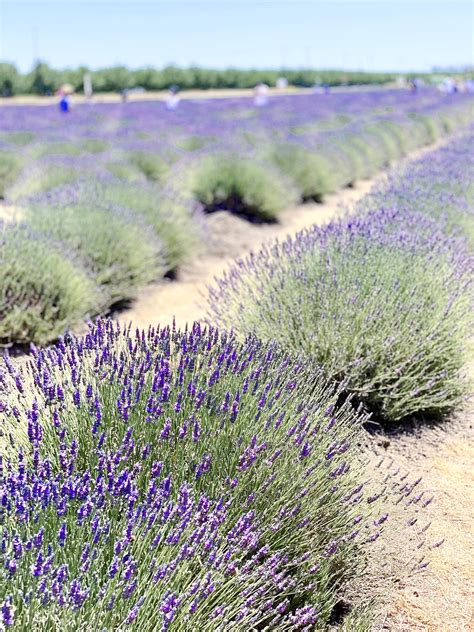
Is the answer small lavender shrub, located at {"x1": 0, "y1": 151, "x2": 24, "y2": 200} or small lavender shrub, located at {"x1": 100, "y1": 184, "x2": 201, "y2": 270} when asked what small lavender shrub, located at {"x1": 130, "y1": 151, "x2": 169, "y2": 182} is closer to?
small lavender shrub, located at {"x1": 0, "y1": 151, "x2": 24, "y2": 200}

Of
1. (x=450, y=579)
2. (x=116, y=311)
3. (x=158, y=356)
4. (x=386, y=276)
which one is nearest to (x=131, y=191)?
(x=116, y=311)

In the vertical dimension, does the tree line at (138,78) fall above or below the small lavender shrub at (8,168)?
above

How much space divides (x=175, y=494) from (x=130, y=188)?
5.86 m

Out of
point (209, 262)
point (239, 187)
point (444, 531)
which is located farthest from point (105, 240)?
point (444, 531)

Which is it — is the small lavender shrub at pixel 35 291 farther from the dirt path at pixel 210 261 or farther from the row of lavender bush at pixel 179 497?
the row of lavender bush at pixel 179 497

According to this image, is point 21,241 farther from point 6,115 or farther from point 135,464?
point 6,115

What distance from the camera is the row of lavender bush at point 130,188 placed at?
16.2 feet

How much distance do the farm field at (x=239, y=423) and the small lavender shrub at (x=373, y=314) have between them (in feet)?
0.06

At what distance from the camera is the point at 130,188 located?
7.47 m

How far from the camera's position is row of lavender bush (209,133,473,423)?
339cm

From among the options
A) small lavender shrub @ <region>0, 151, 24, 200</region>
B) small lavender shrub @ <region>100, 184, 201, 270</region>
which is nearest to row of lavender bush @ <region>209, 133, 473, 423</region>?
small lavender shrub @ <region>100, 184, 201, 270</region>

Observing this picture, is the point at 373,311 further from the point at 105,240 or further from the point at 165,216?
the point at 165,216

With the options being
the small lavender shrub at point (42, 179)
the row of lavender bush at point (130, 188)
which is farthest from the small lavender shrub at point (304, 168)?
the small lavender shrub at point (42, 179)

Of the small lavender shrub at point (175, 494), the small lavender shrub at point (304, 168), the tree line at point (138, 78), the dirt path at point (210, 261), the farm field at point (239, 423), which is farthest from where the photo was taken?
the tree line at point (138, 78)
